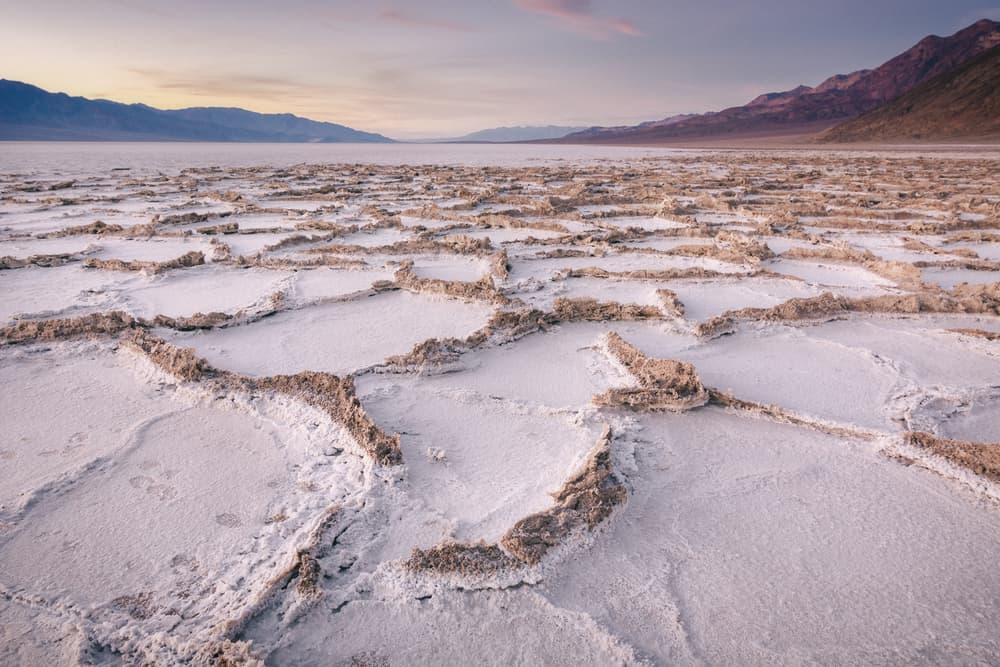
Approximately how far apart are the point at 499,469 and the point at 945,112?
70.8 meters

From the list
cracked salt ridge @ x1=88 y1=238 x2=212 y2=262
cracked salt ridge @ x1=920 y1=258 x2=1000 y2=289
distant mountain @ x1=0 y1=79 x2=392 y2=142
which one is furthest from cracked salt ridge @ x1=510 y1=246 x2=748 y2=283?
distant mountain @ x1=0 y1=79 x2=392 y2=142

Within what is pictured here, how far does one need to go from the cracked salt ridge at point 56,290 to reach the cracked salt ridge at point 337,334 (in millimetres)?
1143

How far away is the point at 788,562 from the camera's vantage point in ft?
5.31

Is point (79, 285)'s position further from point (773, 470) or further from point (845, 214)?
point (845, 214)

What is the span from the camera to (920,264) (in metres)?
5.04

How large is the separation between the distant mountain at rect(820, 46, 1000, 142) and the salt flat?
194 ft

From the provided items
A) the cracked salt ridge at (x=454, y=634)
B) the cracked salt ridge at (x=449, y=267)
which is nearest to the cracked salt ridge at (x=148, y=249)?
the cracked salt ridge at (x=449, y=267)

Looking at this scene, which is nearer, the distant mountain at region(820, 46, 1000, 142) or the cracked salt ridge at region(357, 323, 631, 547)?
the cracked salt ridge at region(357, 323, 631, 547)

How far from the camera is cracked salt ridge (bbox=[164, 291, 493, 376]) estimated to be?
9.71ft

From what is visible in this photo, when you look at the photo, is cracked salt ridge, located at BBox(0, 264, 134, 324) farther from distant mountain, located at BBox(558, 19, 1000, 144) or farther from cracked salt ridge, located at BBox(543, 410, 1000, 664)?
distant mountain, located at BBox(558, 19, 1000, 144)

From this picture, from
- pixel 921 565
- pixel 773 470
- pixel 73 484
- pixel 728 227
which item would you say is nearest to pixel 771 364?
pixel 773 470

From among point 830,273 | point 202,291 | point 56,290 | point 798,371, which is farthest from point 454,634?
point 830,273

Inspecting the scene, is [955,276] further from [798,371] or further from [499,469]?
[499,469]

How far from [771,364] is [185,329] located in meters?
3.38
